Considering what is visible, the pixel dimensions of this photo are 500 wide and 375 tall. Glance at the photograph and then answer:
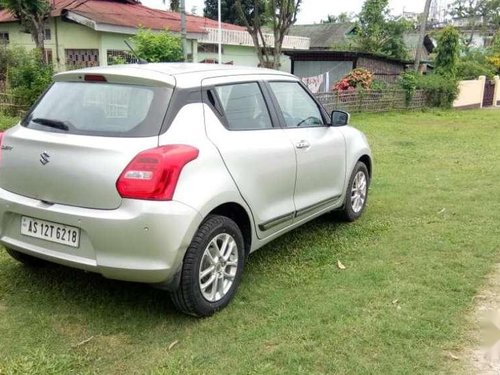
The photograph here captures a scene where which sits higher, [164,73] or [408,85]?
[164,73]

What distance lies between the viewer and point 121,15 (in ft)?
72.7

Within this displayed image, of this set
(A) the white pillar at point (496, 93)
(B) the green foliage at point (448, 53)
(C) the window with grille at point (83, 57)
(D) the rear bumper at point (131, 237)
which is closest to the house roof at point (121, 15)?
(C) the window with grille at point (83, 57)

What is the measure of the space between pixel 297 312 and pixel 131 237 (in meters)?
1.23

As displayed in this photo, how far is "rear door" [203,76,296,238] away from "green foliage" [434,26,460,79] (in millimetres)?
20801

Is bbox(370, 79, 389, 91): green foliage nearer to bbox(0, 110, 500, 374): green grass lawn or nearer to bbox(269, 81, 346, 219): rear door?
bbox(0, 110, 500, 374): green grass lawn

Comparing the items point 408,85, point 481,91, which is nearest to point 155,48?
point 408,85

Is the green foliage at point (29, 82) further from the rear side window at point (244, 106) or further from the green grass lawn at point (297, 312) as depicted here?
the rear side window at point (244, 106)

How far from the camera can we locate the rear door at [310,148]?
14.5 ft

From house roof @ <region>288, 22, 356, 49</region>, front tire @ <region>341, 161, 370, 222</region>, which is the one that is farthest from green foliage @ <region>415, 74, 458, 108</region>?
front tire @ <region>341, 161, 370, 222</region>

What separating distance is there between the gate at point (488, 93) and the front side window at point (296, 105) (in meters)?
23.5

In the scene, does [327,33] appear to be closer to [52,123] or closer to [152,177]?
[52,123]

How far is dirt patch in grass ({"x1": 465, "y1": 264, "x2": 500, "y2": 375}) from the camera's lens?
3068 mm

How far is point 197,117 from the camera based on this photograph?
3.50 metres

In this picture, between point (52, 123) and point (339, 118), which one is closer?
point (52, 123)
